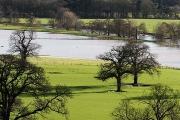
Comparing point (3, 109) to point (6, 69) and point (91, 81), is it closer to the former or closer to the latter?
point (6, 69)

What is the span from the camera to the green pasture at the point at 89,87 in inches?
1458

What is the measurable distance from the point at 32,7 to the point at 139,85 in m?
140

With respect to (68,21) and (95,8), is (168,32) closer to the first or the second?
(68,21)

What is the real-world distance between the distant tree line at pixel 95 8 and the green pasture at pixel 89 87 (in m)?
116

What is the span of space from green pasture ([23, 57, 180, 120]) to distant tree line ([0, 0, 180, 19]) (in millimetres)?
115693

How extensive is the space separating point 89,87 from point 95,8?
144m

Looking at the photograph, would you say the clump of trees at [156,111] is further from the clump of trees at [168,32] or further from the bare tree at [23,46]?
the clump of trees at [168,32]

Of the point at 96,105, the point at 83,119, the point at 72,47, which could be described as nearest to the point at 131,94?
the point at 96,105

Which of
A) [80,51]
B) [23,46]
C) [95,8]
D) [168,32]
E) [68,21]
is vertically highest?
[95,8]

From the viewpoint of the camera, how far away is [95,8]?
635ft

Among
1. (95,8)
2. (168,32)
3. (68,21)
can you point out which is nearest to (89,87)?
(168,32)

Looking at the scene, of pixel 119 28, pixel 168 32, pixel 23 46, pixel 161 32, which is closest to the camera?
pixel 23 46

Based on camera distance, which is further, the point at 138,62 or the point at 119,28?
the point at 119,28

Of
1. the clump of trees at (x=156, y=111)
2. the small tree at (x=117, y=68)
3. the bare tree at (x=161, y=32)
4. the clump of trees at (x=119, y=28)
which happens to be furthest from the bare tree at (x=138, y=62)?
the clump of trees at (x=119, y=28)
